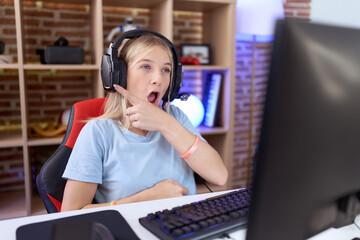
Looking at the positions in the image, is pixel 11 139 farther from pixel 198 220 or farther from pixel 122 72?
pixel 198 220

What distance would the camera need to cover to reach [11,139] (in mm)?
1967

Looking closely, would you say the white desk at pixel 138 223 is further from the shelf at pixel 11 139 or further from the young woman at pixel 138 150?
the shelf at pixel 11 139

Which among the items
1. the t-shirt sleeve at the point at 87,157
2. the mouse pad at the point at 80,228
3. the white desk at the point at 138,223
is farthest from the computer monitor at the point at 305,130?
the t-shirt sleeve at the point at 87,157

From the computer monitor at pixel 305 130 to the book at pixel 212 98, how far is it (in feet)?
6.26

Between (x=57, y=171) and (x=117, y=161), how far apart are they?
20 cm

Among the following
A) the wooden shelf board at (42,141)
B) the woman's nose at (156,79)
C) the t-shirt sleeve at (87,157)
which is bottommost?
the wooden shelf board at (42,141)

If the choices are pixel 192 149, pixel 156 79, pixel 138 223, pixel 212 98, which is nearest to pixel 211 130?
pixel 212 98

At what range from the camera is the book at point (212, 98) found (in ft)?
7.86

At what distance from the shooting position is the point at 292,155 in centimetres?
41

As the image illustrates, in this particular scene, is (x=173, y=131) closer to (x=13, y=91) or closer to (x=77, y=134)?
(x=77, y=134)

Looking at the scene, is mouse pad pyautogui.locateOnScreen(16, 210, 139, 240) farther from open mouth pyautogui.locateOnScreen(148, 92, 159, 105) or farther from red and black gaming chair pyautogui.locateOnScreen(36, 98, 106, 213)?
open mouth pyautogui.locateOnScreen(148, 92, 159, 105)

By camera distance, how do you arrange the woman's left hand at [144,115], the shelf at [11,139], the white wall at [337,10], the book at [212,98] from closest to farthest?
the woman's left hand at [144,115] < the shelf at [11,139] < the book at [212,98] < the white wall at [337,10]

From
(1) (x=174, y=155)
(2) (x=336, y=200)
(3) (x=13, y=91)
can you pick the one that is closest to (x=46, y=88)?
(3) (x=13, y=91)

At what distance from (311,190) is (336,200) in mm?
91
